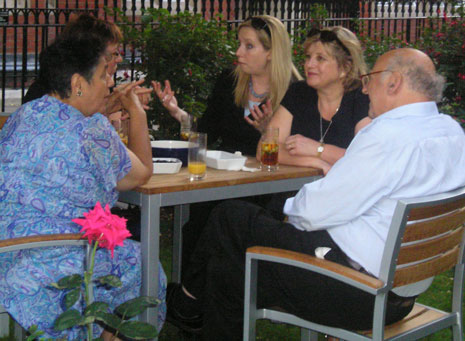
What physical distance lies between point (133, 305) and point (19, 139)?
1.03 metres

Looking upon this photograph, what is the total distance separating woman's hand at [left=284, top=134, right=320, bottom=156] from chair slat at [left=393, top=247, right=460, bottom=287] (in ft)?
3.65

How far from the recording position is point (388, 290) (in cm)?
276

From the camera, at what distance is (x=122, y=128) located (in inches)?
156

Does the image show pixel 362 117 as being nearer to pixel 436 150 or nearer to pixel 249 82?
pixel 249 82

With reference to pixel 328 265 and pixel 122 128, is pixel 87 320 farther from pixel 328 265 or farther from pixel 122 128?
pixel 122 128

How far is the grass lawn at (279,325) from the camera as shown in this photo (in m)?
4.29

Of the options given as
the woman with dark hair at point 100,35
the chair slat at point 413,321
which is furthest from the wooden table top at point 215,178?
the chair slat at point 413,321

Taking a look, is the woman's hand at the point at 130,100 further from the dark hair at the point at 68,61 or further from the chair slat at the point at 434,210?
the chair slat at the point at 434,210

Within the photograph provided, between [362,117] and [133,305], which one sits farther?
[362,117]

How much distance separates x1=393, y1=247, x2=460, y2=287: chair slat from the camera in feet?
9.22

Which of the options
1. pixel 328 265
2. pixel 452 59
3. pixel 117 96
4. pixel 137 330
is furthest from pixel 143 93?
pixel 452 59

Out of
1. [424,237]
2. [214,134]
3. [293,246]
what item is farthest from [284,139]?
[424,237]

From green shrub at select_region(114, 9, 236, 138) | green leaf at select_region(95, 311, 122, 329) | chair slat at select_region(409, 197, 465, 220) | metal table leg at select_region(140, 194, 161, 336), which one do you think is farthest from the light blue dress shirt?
green shrub at select_region(114, 9, 236, 138)

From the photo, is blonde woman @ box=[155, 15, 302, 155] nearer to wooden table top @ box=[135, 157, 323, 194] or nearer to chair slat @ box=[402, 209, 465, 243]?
wooden table top @ box=[135, 157, 323, 194]
